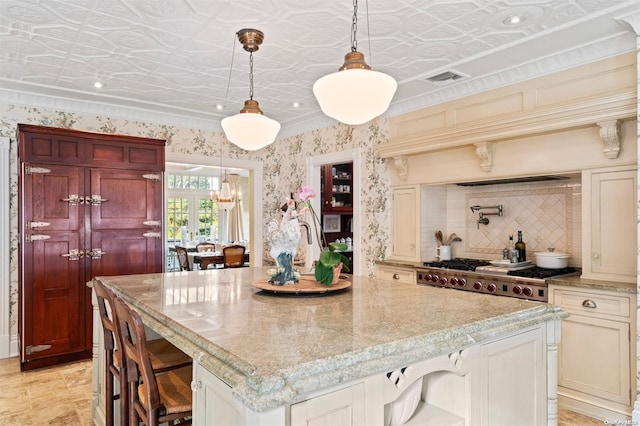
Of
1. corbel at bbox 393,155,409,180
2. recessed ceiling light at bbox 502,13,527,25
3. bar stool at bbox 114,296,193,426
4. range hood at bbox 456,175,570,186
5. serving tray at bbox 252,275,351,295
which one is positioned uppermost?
recessed ceiling light at bbox 502,13,527,25

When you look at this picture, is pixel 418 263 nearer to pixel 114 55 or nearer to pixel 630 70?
pixel 630 70

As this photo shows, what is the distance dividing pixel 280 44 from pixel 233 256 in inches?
183

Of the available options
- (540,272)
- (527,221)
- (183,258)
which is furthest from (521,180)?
(183,258)

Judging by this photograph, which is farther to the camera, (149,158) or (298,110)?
(298,110)

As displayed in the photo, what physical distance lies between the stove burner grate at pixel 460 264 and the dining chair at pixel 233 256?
12.6ft

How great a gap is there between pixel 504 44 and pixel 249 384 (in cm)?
292

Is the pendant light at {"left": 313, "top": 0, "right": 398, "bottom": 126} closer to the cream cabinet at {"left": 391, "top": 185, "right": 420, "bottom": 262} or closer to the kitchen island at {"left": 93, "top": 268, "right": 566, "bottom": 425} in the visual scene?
the kitchen island at {"left": 93, "top": 268, "right": 566, "bottom": 425}

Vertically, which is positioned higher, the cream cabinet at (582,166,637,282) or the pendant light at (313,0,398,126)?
the pendant light at (313,0,398,126)

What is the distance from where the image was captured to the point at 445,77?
357 cm

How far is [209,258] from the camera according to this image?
734 centimetres

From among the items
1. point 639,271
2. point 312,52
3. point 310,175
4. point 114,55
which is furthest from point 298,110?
point 639,271

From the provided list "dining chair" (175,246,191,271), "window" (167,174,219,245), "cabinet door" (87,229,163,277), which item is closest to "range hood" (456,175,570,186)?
"cabinet door" (87,229,163,277)

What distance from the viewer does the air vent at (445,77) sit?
137 inches

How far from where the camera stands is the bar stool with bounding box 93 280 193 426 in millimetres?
1942
